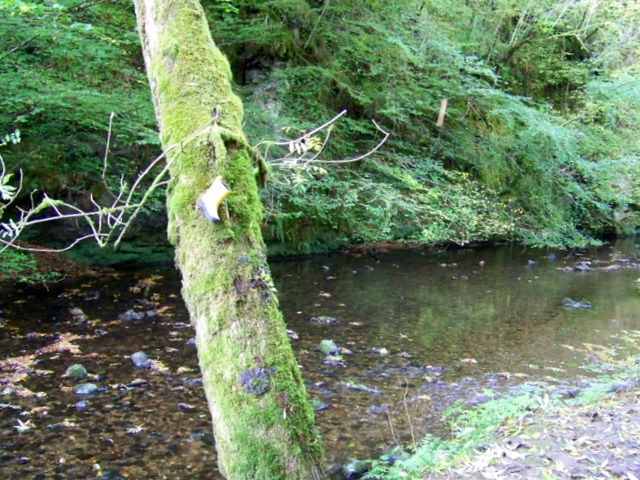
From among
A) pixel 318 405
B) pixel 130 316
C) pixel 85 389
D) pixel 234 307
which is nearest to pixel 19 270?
pixel 130 316

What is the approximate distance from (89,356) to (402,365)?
3.65m

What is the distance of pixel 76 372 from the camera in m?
5.64

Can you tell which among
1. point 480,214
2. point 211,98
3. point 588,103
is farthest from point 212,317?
point 588,103

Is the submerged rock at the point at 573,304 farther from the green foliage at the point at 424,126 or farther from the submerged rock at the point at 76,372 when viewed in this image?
the submerged rock at the point at 76,372

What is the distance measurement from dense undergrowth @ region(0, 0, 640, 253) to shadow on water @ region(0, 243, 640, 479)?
1.40 m

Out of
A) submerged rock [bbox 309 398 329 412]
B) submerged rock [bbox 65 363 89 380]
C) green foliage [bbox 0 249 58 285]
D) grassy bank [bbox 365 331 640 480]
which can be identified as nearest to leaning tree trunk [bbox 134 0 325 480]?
grassy bank [bbox 365 331 640 480]

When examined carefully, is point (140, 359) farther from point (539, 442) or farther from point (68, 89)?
point (539, 442)

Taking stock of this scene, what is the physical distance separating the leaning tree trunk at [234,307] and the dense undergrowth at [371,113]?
179 inches

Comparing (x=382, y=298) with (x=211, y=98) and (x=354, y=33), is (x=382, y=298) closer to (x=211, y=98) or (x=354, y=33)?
(x=354, y=33)

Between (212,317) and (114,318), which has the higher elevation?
(212,317)

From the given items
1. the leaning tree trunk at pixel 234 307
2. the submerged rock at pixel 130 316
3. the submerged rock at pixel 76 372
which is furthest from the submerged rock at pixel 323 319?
the leaning tree trunk at pixel 234 307

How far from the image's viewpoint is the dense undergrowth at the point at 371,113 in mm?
7812

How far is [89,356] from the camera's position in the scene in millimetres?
6223

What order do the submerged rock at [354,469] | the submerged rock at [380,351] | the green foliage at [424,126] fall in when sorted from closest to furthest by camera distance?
the submerged rock at [354,469] < the submerged rock at [380,351] < the green foliage at [424,126]
